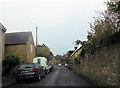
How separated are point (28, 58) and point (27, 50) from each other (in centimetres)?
159

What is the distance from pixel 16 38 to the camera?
78.4 feet

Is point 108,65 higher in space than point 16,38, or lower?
lower

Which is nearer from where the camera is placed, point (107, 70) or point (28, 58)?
point (107, 70)

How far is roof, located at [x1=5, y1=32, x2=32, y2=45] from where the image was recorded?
22.3 meters

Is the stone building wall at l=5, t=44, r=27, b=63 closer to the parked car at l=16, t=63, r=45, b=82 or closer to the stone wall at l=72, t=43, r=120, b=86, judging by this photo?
the parked car at l=16, t=63, r=45, b=82

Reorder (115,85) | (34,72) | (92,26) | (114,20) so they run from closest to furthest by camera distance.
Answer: (115,85), (114,20), (92,26), (34,72)

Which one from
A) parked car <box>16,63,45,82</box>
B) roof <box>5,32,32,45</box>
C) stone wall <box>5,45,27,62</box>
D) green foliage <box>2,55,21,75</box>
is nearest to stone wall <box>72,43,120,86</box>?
parked car <box>16,63,45,82</box>

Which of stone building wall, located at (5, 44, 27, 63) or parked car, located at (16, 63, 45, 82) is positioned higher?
stone building wall, located at (5, 44, 27, 63)

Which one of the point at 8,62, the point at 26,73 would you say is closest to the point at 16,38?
the point at 8,62

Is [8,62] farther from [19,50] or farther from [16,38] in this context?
[16,38]

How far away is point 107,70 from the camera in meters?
6.52

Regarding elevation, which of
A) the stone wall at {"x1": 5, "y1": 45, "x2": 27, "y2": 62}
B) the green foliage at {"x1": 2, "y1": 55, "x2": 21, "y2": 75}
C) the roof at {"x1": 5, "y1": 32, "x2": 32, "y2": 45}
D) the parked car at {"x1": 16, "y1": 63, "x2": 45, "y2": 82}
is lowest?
the parked car at {"x1": 16, "y1": 63, "x2": 45, "y2": 82}

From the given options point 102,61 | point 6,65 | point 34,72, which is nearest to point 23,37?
point 6,65

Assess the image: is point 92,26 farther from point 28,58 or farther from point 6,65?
point 28,58
